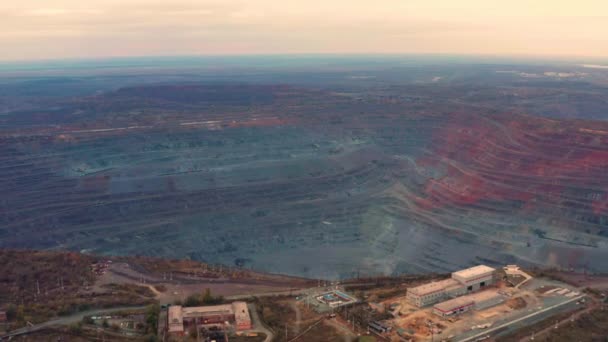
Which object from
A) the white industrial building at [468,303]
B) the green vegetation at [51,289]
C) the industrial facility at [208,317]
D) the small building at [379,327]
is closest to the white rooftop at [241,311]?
the industrial facility at [208,317]

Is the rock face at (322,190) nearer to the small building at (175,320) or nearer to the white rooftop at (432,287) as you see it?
the white rooftop at (432,287)

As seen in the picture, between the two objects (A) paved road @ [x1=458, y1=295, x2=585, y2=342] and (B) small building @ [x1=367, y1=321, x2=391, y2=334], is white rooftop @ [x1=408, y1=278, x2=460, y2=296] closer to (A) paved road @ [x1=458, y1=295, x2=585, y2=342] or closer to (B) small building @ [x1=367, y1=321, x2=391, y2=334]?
(B) small building @ [x1=367, y1=321, x2=391, y2=334]

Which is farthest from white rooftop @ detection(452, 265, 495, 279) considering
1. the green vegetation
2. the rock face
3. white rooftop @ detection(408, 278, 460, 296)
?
the green vegetation

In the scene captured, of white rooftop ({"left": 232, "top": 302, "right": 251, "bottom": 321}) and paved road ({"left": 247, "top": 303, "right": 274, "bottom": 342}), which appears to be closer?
paved road ({"left": 247, "top": 303, "right": 274, "bottom": 342})

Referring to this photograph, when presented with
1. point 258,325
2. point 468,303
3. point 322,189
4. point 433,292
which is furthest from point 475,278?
point 322,189

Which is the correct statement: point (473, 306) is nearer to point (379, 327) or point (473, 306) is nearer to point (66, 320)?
point (379, 327)

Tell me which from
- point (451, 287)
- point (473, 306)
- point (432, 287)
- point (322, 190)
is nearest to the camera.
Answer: point (473, 306)

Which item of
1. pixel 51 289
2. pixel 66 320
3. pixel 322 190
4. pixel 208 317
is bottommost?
pixel 322 190
